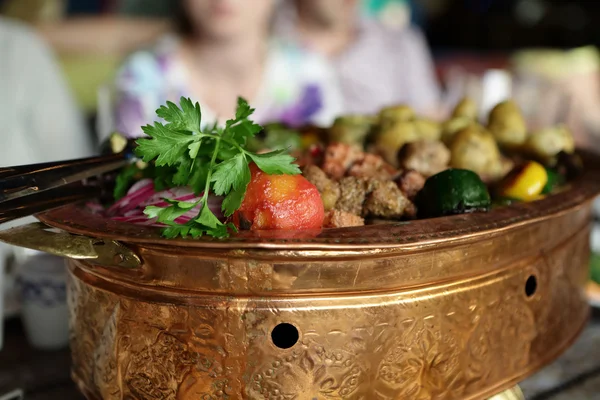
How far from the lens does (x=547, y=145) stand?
146 cm

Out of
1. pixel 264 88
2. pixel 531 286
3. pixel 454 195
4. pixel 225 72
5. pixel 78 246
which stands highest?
pixel 225 72

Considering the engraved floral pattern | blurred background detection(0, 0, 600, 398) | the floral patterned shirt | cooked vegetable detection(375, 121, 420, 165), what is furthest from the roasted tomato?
the floral patterned shirt

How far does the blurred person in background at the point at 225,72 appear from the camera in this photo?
3.03 m

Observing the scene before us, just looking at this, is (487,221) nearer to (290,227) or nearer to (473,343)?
(473,343)

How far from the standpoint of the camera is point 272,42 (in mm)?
3453

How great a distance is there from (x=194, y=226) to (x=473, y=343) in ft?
1.66

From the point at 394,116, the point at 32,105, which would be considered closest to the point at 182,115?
the point at 394,116

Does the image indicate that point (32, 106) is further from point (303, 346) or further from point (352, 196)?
point (303, 346)

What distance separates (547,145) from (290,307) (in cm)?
93

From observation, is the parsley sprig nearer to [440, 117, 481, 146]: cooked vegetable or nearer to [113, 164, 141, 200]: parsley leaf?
[113, 164, 141, 200]: parsley leaf

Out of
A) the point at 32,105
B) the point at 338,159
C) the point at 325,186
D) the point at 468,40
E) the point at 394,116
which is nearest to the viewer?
the point at 325,186

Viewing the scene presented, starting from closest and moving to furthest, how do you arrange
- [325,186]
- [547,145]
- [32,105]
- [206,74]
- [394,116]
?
A: [325,186] < [547,145] < [394,116] < [32,105] < [206,74]

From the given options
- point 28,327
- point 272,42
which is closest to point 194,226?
point 28,327

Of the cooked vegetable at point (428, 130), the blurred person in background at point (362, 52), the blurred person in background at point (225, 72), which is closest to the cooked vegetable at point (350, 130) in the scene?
the cooked vegetable at point (428, 130)
